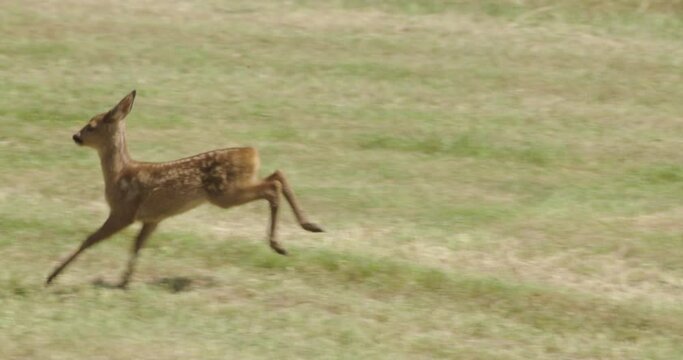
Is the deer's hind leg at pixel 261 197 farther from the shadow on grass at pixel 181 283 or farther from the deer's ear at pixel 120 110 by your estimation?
the deer's ear at pixel 120 110

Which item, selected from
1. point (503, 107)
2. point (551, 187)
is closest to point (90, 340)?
point (551, 187)

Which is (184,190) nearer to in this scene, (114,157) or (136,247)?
(136,247)

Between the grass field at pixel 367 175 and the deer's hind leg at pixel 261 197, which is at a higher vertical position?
the deer's hind leg at pixel 261 197

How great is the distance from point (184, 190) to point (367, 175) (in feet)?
12.9

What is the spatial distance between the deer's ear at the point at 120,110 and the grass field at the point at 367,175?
42.4 inches

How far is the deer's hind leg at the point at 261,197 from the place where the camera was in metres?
11.6

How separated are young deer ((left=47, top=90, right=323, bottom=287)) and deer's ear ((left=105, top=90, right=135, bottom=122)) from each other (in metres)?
0.45

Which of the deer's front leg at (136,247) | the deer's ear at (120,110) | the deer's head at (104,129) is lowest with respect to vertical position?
the deer's front leg at (136,247)

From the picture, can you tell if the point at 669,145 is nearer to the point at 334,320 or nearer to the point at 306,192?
the point at 306,192

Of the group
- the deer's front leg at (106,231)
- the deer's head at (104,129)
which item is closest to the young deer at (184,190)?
the deer's front leg at (106,231)

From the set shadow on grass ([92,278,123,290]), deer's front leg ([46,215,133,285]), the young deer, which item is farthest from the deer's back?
shadow on grass ([92,278,123,290])

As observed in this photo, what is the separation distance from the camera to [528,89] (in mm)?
A: 18453

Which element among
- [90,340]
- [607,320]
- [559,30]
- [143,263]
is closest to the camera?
[90,340]

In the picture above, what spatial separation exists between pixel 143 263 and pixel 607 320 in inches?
136
